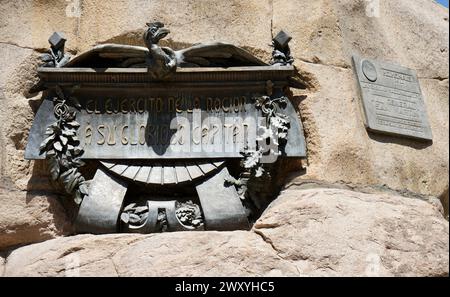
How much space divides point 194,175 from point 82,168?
25.0 inches

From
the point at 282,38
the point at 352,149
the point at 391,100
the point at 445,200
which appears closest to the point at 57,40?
the point at 282,38

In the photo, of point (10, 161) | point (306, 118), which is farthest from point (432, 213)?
point (10, 161)

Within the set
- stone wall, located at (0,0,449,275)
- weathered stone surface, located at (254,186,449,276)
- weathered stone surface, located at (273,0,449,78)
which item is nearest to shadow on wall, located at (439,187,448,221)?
stone wall, located at (0,0,449,275)

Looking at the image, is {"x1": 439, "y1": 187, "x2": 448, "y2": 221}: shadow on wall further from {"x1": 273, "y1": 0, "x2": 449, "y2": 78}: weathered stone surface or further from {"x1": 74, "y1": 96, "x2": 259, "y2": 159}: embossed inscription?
{"x1": 74, "y1": 96, "x2": 259, "y2": 159}: embossed inscription

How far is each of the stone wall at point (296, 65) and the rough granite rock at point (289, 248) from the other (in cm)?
15

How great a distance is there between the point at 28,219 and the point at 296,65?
175cm

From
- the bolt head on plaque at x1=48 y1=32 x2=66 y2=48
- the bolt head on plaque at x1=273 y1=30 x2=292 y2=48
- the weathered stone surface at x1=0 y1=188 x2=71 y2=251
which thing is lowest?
the weathered stone surface at x1=0 y1=188 x2=71 y2=251

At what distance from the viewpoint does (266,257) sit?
446 centimetres

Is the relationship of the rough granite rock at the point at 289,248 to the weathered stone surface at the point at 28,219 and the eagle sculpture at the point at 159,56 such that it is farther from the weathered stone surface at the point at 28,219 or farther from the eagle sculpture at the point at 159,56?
the eagle sculpture at the point at 159,56

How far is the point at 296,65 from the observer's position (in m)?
5.14

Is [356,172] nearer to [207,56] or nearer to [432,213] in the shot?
[432,213]

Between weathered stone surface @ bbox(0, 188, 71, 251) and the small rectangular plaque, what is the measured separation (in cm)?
185

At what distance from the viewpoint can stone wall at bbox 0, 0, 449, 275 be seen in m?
4.92

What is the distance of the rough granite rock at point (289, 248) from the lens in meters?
4.43
